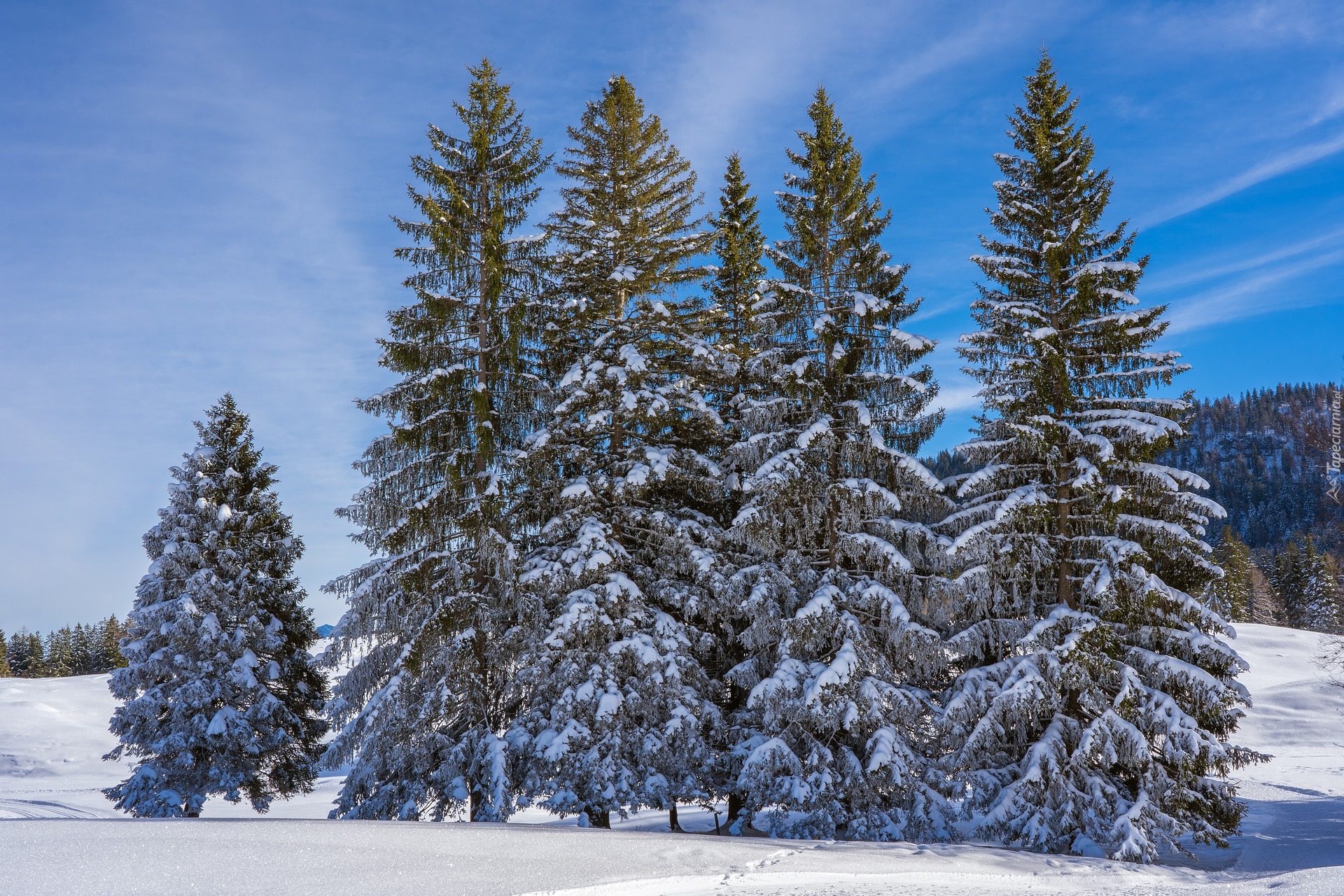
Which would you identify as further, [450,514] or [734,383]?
[734,383]

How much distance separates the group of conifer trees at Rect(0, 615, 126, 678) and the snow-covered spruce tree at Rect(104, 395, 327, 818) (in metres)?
56.8

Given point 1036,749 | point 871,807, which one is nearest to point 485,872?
point 871,807

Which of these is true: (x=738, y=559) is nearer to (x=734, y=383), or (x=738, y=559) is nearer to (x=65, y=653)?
(x=734, y=383)

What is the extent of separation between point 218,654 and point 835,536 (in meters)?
15.4

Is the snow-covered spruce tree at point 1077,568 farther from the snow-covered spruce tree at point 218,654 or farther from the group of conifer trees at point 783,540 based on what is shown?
the snow-covered spruce tree at point 218,654

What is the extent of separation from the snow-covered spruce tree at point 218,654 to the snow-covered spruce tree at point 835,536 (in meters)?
12.2

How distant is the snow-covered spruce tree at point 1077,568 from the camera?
12930 millimetres

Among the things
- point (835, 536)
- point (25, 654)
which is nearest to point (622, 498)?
point (835, 536)

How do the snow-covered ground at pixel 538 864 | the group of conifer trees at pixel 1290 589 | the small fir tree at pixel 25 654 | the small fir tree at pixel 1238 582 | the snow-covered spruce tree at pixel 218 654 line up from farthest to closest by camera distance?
the small fir tree at pixel 25 654
the group of conifer trees at pixel 1290 589
the small fir tree at pixel 1238 582
the snow-covered spruce tree at pixel 218 654
the snow-covered ground at pixel 538 864

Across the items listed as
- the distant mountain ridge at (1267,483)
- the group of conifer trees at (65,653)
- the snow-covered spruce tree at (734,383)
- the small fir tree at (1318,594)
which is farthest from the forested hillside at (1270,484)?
the group of conifer trees at (65,653)

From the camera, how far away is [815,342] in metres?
17.0

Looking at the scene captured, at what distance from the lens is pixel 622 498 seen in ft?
52.5

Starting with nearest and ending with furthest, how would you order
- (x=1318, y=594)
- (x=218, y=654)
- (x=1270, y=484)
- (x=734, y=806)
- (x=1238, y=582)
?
(x=734, y=806) → (x=218, y=654) → (x=1238, y=582) → (x=1318, y=594) → (x=1270, y=484)

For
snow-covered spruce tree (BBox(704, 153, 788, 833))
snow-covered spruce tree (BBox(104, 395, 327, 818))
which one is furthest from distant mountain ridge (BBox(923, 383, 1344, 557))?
snow-covered spruce tree (BBox(104, 395, 327, 818))
